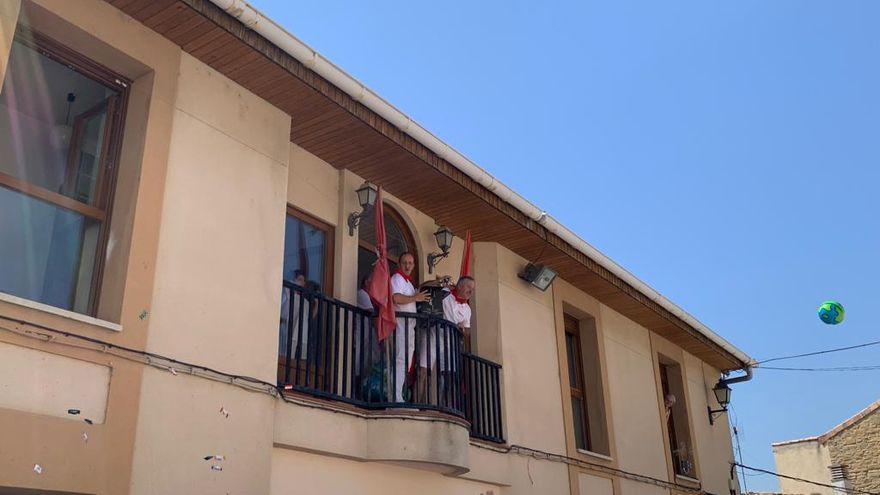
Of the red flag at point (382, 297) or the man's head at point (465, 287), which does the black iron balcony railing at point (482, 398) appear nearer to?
the man's head at point (465, 287)

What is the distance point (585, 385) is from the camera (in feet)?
41.6

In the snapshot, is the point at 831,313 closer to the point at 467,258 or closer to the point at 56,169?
the point at 467,258

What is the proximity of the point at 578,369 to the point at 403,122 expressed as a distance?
5862 mm

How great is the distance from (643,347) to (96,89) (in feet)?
33.3

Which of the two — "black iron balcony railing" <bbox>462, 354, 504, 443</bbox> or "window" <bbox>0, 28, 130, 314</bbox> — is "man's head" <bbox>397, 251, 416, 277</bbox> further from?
"window" <bbox>0, 28, 130, 314</bbox>

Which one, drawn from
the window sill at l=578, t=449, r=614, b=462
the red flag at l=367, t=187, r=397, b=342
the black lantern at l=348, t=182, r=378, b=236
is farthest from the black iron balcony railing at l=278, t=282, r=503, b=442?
the window sill at l=578, t=449, r=614, b=462

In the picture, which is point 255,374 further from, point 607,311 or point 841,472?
point 841,472

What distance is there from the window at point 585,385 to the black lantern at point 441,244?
9.85 feet

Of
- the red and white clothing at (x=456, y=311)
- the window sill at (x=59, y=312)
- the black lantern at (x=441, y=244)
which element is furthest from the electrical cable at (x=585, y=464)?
the window sill at (x=59, y=312)

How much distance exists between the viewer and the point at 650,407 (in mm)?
13789

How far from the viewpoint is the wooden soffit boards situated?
6.82 metres

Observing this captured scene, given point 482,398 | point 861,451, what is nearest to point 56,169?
point 482,398

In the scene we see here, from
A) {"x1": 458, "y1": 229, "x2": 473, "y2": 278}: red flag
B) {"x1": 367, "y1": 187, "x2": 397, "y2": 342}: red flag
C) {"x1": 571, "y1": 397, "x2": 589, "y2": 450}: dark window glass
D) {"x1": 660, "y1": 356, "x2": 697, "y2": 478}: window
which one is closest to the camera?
{"x1": 367, "y1": 187, "x2": 397, "y2": 342}: red flag

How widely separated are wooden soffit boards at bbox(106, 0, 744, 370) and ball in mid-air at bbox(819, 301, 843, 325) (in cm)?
576
